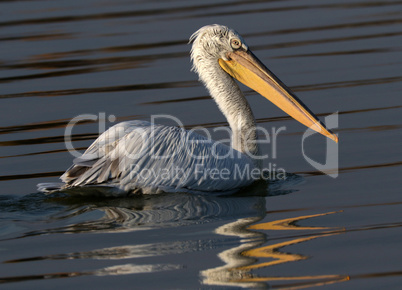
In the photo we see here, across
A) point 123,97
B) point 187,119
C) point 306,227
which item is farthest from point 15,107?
point 306,227

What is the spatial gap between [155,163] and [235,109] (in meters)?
1.04

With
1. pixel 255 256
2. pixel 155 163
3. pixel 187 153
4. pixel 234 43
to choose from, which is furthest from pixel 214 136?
pixel 255 256

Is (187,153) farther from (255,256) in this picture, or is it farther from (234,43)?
(255,256)

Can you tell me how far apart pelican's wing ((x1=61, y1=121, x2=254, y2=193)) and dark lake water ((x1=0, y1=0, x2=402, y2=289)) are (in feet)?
0.45

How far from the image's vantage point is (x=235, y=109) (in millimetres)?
6535

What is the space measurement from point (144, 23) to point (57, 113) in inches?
196

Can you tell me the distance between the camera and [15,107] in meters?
8.85

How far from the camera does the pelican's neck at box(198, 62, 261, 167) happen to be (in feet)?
21.1

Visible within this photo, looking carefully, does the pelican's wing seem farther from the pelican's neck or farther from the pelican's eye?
the pelican's eye

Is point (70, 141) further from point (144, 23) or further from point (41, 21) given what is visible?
point (41, 21)

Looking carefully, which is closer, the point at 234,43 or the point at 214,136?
the point at 234,43

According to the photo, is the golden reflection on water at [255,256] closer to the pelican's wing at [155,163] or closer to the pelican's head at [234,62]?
the pelican's wing at [155,163]

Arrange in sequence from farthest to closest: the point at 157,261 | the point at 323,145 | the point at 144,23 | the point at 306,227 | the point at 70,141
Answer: the point at 144,23
the point at 70,141
the point at 323,145
the point at 306,227
the point at 157,261

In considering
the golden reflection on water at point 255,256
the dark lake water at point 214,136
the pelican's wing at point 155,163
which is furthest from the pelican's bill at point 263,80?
the golden reflection on water at point 255,256
